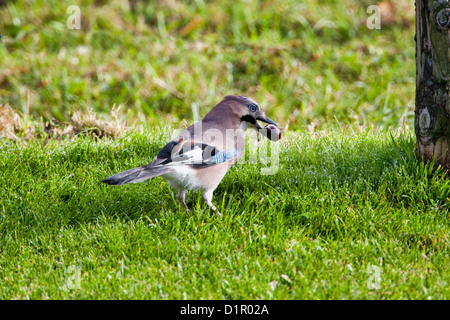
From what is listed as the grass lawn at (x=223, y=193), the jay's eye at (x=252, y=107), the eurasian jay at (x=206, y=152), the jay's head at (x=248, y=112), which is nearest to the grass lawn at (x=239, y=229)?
the grass lawn at (x=223, y=193)

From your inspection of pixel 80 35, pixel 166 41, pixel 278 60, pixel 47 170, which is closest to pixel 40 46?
pixel 80 35

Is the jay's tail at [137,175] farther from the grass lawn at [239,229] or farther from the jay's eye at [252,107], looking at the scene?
the jay's eye at [252,107]

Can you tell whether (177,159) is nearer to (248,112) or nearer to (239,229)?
(239,229)

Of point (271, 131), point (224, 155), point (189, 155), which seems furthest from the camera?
point (271, 131)

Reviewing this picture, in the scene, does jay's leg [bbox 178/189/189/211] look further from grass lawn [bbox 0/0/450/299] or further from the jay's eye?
the jay's eye

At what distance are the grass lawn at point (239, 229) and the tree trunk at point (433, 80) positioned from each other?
23 centimetres

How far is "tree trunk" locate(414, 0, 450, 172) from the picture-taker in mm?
4340

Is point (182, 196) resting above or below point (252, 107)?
below

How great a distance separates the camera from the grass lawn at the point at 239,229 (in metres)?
3.73

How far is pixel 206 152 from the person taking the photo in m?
4.53

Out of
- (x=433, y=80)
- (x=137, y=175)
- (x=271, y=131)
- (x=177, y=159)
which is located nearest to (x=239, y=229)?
(x=177, y=159)

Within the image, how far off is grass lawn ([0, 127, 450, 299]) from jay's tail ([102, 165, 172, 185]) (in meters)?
0.42
